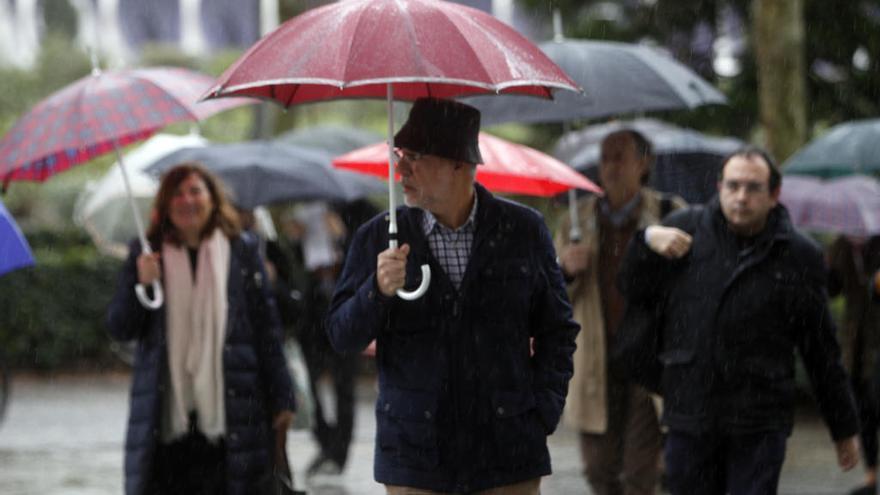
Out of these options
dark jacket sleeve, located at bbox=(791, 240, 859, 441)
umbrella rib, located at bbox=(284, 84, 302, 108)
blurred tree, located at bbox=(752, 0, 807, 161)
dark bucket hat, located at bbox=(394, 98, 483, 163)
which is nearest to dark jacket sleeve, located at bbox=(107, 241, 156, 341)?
umbrella rib, located at bbox=(284, 84, 302, 108)

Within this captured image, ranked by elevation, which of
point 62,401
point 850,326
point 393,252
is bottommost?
point 62,401

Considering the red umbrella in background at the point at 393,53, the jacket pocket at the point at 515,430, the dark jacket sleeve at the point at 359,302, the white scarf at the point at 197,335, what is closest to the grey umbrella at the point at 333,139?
the white scarf at the point at 197,335

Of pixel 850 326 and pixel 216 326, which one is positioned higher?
pixel 216 326

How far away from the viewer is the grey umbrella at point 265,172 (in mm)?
8664

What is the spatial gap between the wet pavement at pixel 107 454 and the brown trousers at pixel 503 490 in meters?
5.27

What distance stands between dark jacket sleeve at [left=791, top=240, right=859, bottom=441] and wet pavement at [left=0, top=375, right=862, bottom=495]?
439cm

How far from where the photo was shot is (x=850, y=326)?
32.7ft

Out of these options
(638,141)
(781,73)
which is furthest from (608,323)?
(781,73)

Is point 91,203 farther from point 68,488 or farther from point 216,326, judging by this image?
point 216,326

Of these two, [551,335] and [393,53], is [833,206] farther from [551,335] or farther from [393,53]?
[393,53]

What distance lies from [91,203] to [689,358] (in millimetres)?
5738

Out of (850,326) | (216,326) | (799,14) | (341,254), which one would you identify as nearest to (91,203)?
(341,254)

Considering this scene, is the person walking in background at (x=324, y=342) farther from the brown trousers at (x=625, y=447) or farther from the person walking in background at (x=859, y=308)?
the person walking in background at (x=859, y=308)

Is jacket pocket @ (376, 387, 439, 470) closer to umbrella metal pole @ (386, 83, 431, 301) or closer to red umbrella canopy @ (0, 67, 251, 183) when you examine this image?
umbrella metal pole @ (386, 83, 431, 301)
